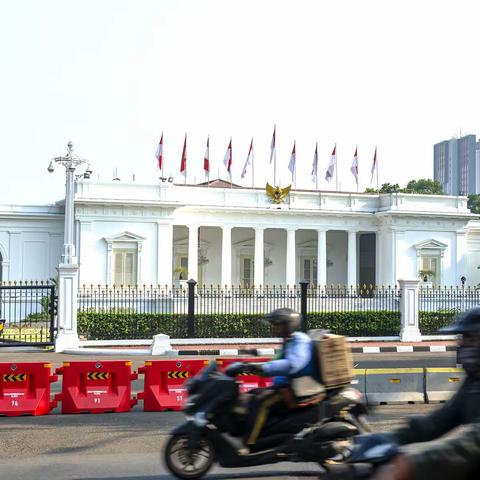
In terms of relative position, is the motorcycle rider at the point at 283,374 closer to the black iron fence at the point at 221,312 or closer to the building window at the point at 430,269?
the black iron fence at the point at 221,312

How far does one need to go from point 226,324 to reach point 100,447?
18080 millimetres

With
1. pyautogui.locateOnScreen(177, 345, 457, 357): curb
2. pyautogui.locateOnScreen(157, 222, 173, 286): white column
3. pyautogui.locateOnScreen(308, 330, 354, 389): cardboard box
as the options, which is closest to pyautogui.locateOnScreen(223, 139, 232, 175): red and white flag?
pyautogui.locateOnScreen(157, 222, 173, 286): white column

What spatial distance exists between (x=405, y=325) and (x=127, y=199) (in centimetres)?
1933

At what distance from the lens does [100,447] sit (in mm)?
8742

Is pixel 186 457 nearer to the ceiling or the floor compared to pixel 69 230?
nearer to the floor

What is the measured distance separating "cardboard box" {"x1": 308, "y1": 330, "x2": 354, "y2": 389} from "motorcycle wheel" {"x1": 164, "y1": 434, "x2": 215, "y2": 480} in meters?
1.22

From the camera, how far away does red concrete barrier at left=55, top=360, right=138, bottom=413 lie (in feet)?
36.8

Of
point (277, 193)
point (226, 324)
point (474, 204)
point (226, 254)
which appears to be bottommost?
point (226, 324)

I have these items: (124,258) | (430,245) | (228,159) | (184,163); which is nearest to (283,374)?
(124,258)

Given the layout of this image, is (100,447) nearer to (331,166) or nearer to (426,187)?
(331,166)

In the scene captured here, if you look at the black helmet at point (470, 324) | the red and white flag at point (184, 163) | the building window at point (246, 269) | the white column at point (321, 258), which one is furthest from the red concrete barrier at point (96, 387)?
the building window at point (246, 269)

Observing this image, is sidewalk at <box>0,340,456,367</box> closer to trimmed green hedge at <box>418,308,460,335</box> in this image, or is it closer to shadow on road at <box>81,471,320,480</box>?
trimmed green hedge at <box>418,308,460,335</box>

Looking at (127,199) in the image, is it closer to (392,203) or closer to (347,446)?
(392,203)

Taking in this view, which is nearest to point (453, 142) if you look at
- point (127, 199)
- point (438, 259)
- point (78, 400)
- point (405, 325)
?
point (438, 259)
